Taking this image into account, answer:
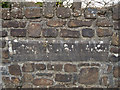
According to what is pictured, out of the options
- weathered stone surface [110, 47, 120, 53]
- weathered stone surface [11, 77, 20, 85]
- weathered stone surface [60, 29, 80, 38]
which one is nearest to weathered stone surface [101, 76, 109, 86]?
weathered stone surface [110, 47, 120, 53]

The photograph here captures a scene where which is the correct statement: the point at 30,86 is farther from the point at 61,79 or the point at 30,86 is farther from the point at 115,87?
the point at 115,87

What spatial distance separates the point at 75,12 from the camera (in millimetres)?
1854

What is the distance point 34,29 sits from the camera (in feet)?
6.23

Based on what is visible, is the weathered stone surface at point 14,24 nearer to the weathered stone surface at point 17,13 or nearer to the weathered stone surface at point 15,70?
the weathered stone surface at point 17,13

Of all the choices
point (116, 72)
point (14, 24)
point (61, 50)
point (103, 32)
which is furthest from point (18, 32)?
point (116, 72)

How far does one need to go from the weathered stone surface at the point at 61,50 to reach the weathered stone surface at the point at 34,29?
0.10m

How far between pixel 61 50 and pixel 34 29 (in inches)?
17.1

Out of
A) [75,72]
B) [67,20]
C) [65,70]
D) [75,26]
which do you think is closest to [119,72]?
[75,72]

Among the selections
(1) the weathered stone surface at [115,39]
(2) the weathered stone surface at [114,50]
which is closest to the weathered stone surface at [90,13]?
(1) the weathered stone surface at [115,39]

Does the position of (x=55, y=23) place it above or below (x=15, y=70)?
above

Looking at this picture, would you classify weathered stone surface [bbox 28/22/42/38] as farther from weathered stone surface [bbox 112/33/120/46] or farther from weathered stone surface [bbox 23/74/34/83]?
weathered stone surface [bbox 112/33/120/46]

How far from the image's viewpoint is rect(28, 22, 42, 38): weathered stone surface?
190cm

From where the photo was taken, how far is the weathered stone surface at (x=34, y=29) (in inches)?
74.6

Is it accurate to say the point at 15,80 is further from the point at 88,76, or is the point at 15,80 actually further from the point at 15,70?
the point at 88,76
